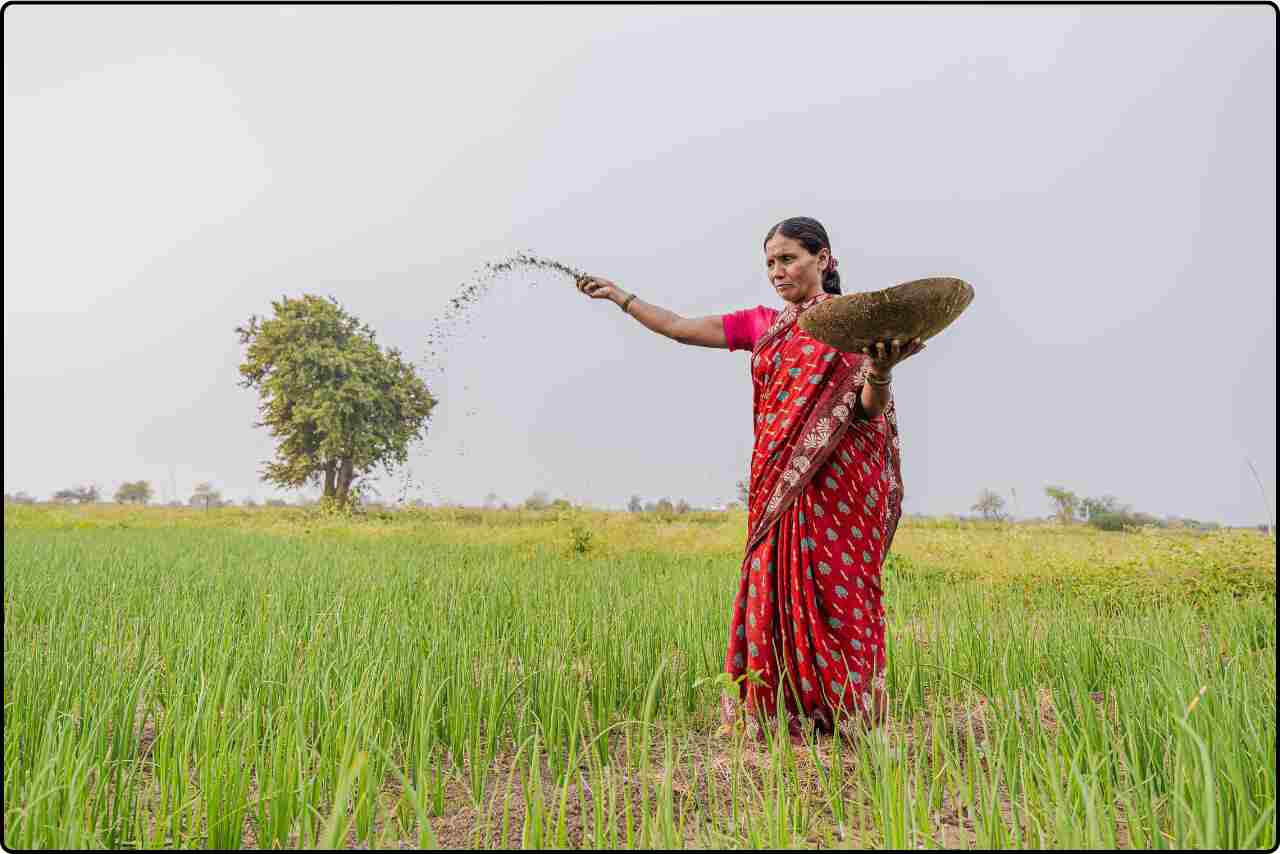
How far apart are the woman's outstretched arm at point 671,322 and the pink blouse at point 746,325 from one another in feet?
0.10

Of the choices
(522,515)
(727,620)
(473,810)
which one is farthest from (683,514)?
(473,810)

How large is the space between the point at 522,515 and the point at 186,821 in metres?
17.3

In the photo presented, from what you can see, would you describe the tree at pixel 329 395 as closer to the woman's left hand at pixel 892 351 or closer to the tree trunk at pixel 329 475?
the tree trunk at pixel 329 475

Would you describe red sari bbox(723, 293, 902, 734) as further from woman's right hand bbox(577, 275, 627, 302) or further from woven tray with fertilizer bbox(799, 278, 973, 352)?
woman's right hand bbox(577, 275, 627, 302)

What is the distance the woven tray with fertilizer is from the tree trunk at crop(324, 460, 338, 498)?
72.7 feet

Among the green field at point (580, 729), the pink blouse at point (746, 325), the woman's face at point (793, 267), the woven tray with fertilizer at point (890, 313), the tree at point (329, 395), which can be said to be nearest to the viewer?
the green field at point (580, 729)

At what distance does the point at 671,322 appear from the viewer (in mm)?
3154

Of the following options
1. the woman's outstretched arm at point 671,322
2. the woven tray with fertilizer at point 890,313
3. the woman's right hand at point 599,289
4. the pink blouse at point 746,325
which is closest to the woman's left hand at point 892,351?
the woven tray with fertilizer at point 890,313

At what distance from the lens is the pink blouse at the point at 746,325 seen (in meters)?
3.06

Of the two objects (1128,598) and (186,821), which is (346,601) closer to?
(186,821)

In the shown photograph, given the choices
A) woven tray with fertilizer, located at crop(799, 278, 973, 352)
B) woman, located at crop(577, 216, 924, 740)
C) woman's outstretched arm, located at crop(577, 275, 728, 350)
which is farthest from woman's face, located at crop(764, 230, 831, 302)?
woven tray with fertilizer, located at crop(799, 278, 973, 352)

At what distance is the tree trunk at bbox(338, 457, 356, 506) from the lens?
22078mm

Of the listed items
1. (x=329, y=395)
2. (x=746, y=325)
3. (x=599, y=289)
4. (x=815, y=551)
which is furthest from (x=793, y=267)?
(x=329, y=395)

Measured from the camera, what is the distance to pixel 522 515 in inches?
753
